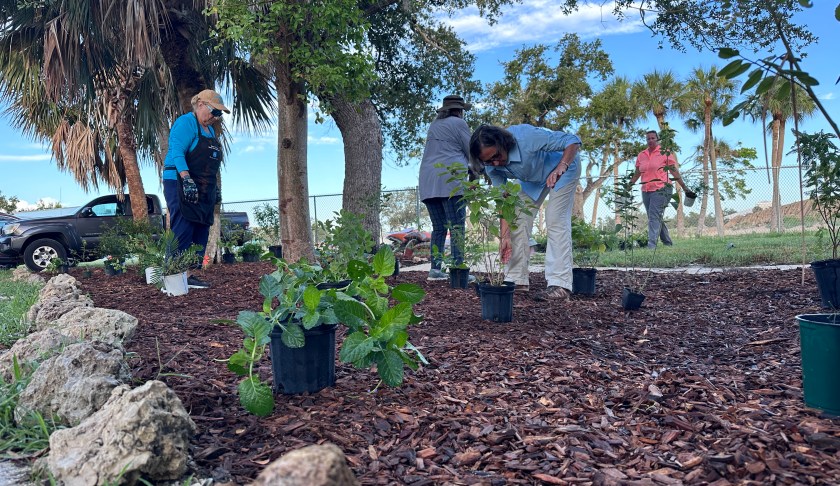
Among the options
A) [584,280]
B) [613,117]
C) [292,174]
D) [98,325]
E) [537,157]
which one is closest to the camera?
[98,325]

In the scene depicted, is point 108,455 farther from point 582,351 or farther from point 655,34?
point 655,34

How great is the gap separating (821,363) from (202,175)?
4.78m

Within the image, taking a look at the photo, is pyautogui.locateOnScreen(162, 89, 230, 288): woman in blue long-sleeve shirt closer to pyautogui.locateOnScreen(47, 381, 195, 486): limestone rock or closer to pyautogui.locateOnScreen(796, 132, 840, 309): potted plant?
pyautogui.locateOnScreen(47, 381, 195, 486): limestone rock

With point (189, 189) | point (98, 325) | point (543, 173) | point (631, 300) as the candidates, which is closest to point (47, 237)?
point (189, 189)

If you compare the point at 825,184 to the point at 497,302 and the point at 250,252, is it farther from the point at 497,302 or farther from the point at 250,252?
the point at 250,252

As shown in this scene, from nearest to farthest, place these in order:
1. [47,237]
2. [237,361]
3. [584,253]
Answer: [237,361], [584,253], [47,237]

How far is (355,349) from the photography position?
1967 mm

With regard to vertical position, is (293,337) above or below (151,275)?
below

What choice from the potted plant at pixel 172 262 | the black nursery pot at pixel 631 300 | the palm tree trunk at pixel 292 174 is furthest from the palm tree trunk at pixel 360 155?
the black nursery pot at pixel 631 300

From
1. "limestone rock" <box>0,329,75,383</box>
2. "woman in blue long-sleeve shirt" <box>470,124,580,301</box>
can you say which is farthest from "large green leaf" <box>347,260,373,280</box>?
"woman in blue long-sleeve shirt" <box>470,124,580,301</box>

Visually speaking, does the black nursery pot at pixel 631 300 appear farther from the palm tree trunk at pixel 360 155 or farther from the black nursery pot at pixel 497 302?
the palm tree trunk at pixel 360 155

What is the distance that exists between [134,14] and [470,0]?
514 cm

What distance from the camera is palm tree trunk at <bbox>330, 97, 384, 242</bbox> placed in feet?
28.1

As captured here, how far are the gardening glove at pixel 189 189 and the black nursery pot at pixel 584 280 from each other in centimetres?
341
